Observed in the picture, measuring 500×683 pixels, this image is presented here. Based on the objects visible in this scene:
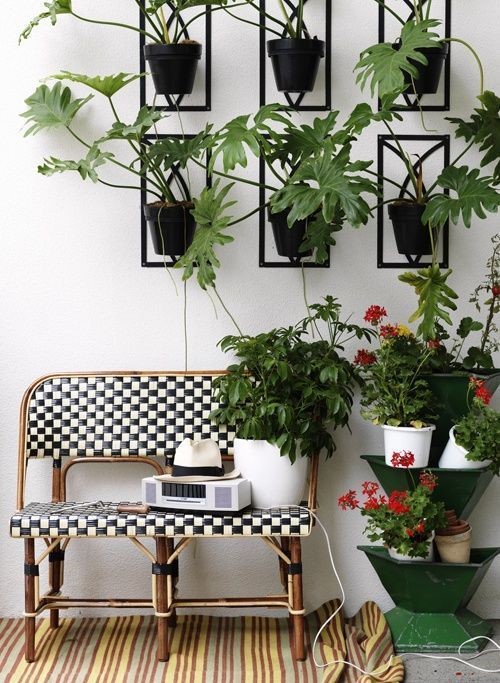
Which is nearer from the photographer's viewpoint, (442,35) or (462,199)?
(462,199)

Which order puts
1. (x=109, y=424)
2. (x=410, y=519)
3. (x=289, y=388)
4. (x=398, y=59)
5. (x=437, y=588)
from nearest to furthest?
(x=398, y=59)
(x=410, y=519)
(x=437, y=588)
(x=289, y=388)
(x=109, y=424)

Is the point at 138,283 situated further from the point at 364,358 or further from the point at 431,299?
the point at 431,299

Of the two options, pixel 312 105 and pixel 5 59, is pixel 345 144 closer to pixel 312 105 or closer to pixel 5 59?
pixel 312 105

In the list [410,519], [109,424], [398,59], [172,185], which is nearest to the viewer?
[398,59]

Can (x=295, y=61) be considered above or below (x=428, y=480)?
above

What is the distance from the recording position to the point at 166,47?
10.7 ft

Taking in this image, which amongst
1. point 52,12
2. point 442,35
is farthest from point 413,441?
point 52,12

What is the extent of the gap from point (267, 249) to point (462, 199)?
0.74 meters

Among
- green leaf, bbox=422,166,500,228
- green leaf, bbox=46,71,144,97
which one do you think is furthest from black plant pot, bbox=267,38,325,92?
→ green leaf, bbox=422,166,500,228

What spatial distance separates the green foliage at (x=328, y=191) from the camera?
291cm

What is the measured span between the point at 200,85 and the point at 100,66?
0.36 meters

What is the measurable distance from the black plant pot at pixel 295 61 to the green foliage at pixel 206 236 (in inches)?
16.8

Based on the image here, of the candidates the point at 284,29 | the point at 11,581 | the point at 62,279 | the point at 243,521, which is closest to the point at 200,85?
the point at 284,29

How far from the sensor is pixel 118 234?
350 cm
